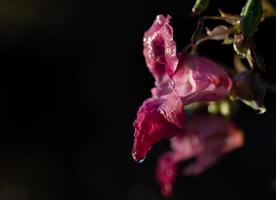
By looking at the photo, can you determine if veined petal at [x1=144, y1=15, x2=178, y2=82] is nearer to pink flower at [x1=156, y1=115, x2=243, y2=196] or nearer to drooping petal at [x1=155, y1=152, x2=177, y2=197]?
drooping petal at [x1=155, y1=152, x2=177, y2=197]

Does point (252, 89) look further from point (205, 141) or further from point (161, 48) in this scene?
point (205, 141)

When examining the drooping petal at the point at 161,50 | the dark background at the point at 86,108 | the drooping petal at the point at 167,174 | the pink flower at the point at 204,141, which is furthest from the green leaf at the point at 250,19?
the dark background at the point at 86,108

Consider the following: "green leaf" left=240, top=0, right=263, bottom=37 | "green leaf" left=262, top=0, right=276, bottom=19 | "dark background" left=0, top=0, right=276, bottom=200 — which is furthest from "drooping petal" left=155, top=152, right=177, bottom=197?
"dark background" left=0, top=0, right=276, bottom=200

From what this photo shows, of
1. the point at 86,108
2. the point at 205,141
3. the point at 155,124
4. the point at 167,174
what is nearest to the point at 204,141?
the point at 205,141

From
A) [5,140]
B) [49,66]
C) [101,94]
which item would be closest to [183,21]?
[101,94]

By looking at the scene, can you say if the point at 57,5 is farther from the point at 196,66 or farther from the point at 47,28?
the point at 196,66

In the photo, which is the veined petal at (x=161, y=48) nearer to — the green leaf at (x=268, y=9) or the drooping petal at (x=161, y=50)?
the drooping petal at (x=161, y=50)

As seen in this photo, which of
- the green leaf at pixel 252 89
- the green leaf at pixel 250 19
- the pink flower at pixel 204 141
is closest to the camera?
the green leaf at pixel 250 19
